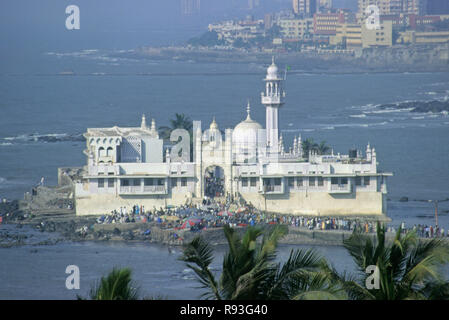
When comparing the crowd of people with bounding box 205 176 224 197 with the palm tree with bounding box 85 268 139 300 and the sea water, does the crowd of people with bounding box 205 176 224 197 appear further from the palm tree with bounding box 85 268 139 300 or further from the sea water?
the palm tree with bounding box 85 268 139 300

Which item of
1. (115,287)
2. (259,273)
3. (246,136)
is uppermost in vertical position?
(246,136)

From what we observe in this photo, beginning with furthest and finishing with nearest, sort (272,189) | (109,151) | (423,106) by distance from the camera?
(423,106) → (109,151) → (272,189)

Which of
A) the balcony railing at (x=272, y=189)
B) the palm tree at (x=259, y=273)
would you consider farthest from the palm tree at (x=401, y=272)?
the balcony railing at (x=272, y=189)

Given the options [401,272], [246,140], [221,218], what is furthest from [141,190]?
[401,272]

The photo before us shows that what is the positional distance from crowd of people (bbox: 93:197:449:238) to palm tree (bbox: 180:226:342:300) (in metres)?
28.2

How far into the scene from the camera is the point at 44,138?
94.6 meters

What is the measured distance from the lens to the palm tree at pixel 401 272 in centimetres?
1953

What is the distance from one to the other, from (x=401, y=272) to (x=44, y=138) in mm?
75976

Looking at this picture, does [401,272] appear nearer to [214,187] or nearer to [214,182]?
[214,187]

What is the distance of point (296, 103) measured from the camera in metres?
128

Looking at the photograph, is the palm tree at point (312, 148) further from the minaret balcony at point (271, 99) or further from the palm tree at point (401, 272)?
the palm tree at point (401, 272)

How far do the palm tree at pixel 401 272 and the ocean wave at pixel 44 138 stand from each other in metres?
73.0
